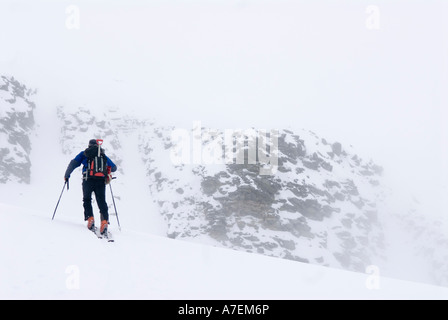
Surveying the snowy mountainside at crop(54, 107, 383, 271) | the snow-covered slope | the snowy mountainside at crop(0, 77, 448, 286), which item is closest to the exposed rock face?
the snowy mountainside at crop(0, 77, 448, 286)

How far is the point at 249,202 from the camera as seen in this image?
4097cm

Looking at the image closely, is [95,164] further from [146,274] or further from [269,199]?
[269,199]

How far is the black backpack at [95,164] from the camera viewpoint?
8.28m

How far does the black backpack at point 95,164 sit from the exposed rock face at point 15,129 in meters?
37.4

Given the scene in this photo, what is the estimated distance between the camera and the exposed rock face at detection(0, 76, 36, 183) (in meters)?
39.8

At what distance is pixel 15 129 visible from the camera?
45531 mm

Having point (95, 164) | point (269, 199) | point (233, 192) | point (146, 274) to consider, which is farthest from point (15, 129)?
point (146, 274)

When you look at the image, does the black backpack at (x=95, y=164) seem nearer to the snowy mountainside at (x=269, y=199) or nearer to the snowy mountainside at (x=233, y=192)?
the snowy mountainside at (x=233, y=192)

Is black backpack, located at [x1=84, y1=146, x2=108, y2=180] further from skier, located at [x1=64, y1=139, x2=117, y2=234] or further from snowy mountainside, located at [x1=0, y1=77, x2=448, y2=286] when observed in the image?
snowy mountainside, located at [x1=0, y1=77, x2=448, y2=286]

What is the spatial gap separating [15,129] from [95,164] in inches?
1798

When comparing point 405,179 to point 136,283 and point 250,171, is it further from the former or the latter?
point 136,283

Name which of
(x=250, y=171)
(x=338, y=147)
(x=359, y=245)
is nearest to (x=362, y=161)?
(x=338, y=147)

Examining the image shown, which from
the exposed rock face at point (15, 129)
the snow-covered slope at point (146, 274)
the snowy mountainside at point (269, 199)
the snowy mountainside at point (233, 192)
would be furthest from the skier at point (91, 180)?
the exposed rock face at point (15, 129)
